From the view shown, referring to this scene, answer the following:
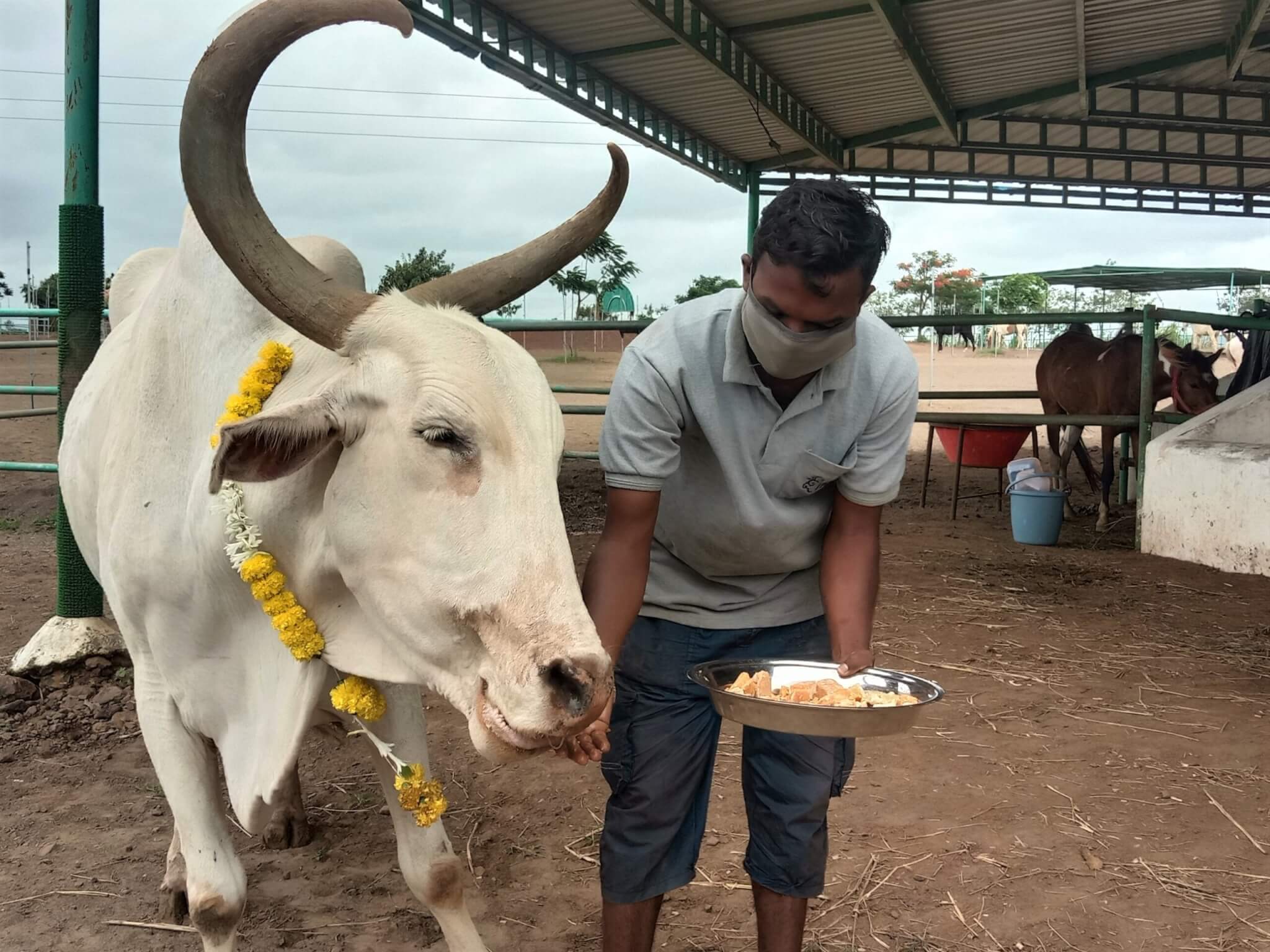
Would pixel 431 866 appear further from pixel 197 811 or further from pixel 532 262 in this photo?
pixel 532 262

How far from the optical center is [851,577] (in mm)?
2162

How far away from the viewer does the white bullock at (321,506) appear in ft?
5.43

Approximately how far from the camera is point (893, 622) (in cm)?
526

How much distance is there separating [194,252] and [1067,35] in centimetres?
889

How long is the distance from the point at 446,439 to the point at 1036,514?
6270 mm

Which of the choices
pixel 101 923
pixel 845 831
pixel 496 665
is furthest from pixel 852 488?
pixel 101 923

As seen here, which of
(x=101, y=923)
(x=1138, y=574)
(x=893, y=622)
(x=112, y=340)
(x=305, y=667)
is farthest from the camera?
(x=1138, y=574)

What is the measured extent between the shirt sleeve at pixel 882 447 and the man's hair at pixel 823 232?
307 millimetres

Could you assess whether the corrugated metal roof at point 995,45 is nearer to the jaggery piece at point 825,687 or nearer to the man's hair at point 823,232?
the man's hair at point 823,232

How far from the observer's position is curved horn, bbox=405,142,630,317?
7.09 feet

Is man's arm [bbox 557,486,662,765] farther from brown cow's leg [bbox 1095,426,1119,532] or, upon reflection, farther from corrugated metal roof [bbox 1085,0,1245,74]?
corrugated metal roof [bbox 1085,0,1245,74]

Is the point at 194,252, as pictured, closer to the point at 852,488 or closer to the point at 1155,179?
the point at 852,488

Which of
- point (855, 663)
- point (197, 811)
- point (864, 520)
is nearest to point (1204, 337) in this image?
point (864, 520)

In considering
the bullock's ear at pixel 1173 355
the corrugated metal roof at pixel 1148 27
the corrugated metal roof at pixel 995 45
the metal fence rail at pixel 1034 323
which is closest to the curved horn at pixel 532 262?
the metal fence rail at pixel 1034 323
